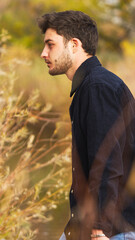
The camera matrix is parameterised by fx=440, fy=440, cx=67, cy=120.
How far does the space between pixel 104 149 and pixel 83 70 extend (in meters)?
0.43

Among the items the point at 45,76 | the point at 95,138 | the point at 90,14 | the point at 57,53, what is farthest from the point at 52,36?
the point at 90,14

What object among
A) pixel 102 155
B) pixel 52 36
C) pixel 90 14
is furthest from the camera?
pixel 90 14

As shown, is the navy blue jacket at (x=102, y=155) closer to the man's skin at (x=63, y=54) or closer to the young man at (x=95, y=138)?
the young man at (x=95, y=138)

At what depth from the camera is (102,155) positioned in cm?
161

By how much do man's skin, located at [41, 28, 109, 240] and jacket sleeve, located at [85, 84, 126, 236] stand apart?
33 centimetres

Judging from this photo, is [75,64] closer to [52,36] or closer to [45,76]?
[52,36]

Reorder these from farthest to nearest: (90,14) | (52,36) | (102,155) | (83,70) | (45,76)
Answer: (90,14)
(45,76)
(52,36)
(83,70)
(102,155)

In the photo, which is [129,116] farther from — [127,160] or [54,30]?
[54,30]

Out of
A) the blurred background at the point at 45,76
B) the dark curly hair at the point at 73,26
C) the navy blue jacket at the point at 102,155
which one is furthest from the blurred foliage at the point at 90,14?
the navy blue jacket at the point at 102,155

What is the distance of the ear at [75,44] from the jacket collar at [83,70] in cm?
8

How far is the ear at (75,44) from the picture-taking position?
6.47ft

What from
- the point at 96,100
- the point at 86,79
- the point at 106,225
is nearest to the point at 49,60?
the point at 86,79

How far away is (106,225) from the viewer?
157 cm

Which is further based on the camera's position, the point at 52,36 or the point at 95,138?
the point at 52,36
